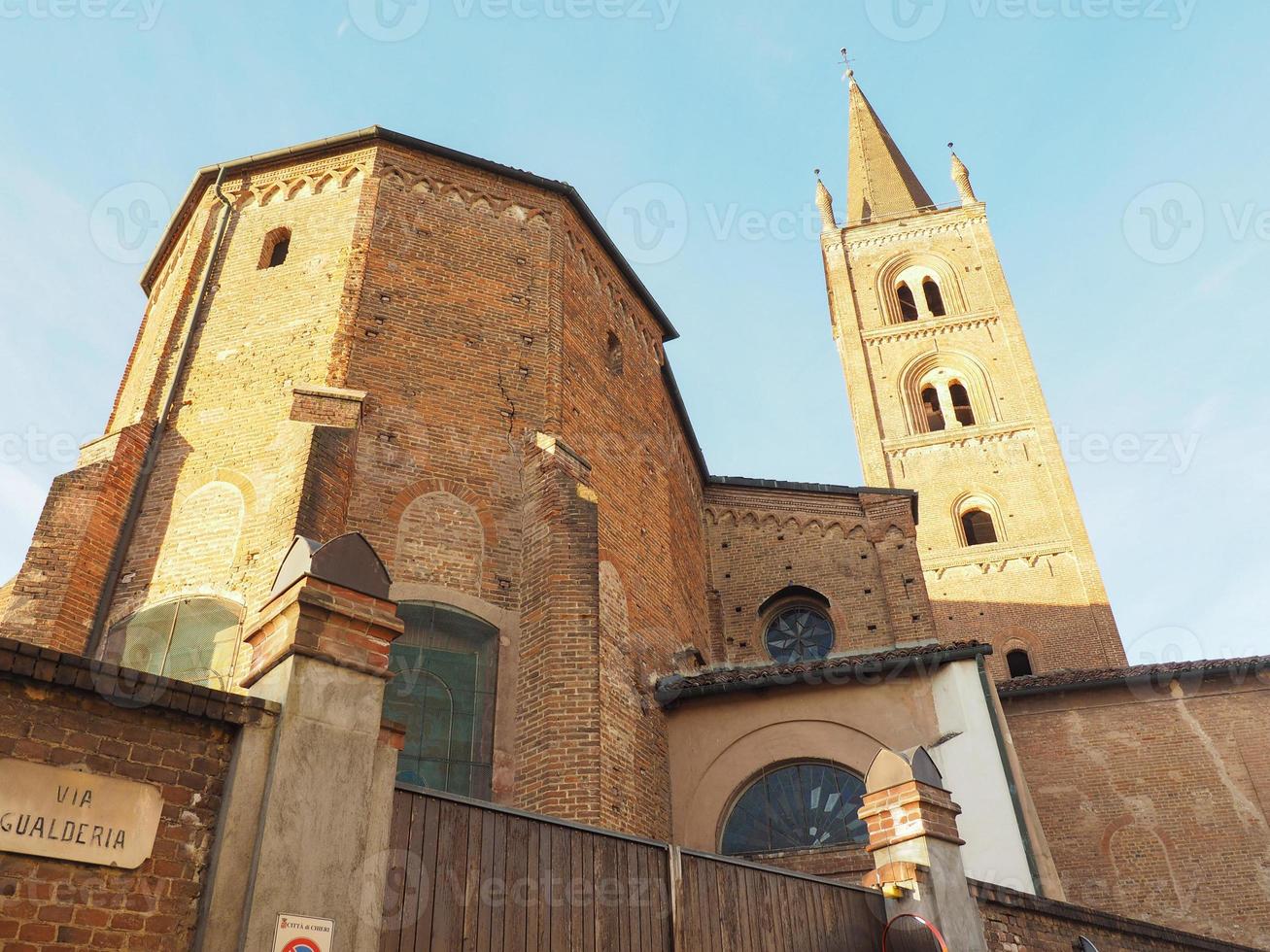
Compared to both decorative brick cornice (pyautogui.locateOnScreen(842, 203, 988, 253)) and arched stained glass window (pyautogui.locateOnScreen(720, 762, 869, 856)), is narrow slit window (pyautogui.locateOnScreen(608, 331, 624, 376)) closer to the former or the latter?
arched stained glass window (pyautogui.locateOnScreen(720, 762, 869, 856))

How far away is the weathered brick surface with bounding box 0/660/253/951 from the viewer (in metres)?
4.03

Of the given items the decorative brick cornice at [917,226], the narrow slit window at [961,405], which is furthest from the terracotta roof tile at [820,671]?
the decorative brick cornice at [917,226]

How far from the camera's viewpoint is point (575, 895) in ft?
20.1

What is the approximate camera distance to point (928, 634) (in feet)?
52.5

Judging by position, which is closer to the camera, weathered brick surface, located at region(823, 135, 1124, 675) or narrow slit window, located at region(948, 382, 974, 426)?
weathered brick surface, located at region(823, 135, 1124, 675)

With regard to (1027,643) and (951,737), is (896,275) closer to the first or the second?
(1027,643)

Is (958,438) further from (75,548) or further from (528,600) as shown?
(75,548)

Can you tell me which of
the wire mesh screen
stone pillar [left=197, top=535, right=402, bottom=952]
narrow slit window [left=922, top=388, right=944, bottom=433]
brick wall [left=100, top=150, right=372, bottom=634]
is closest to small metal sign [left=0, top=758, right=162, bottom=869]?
stone pillar [left=197, top=535, right=402, bottom=952]

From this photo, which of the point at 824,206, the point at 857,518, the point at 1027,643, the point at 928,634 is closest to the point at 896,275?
the point at 824,206

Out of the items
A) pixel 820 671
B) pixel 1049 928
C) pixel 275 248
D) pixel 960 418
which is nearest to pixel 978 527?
pixel 960 418

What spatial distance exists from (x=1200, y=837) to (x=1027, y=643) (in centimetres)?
1007

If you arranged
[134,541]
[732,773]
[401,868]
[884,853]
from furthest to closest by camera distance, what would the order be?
[732,773] < [134,541] < [884,853] < [401,868]

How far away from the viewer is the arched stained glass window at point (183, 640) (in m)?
9.72

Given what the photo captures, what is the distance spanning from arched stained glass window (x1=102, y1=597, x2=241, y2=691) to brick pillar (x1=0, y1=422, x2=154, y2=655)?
386mm
